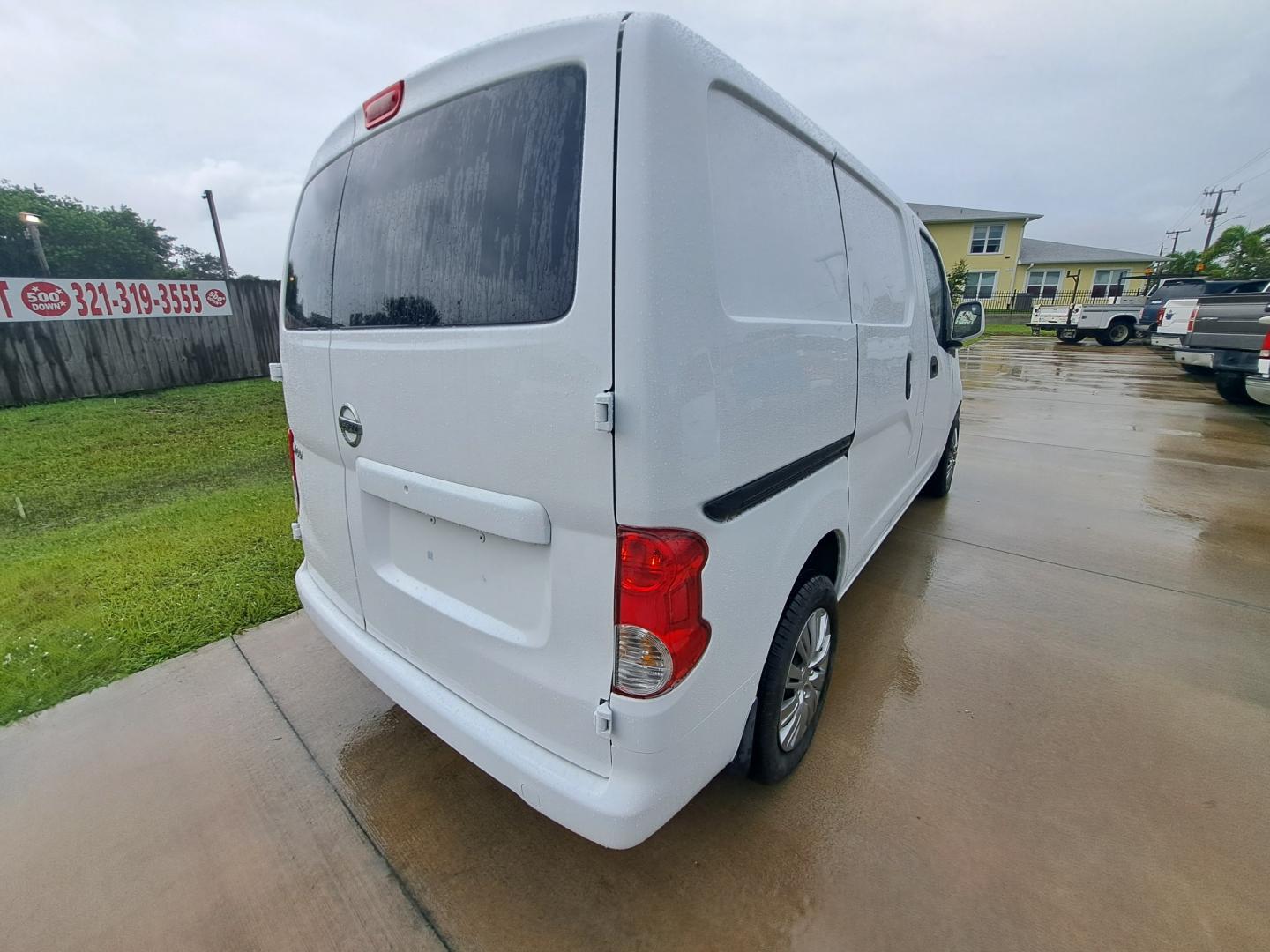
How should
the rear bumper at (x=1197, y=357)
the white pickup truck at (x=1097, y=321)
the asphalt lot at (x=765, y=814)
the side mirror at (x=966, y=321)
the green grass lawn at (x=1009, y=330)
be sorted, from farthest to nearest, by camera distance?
the green grass lawn at (x=1009, y=330)
the white pickup truck at (x=1097, y=321)
the rear bumper at (x=1197, y=357)
the side mirror at (x=966, y=321)
the asphalt lot at (x=765, y=814)

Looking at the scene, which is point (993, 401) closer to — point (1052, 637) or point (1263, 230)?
point (1052, 637)

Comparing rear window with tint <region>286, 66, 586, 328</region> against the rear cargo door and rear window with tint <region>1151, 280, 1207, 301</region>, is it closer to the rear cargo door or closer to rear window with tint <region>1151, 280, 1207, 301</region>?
the rear cargo door

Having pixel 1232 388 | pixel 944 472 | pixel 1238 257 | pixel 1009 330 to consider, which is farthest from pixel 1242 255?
pixel 944 472

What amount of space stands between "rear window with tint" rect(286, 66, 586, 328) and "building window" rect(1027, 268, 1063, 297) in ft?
156

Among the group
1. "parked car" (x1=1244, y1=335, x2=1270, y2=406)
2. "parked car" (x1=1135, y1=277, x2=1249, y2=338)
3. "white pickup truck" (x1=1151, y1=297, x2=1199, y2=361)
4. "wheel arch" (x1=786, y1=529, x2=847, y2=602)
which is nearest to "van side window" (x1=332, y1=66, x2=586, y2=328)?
"wheel arch" (x1=786, y1=529, x2=847, y2=602)

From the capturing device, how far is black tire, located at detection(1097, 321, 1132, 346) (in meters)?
19.0

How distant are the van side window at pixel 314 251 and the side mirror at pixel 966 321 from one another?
3550 mm

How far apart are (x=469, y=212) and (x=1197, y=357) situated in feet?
39.3

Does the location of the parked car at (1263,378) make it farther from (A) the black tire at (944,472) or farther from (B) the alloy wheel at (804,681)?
(B) the alloy wheel at (804,681)

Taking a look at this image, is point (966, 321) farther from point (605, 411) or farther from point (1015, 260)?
point (1015, 260)

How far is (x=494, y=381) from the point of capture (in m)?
1.29

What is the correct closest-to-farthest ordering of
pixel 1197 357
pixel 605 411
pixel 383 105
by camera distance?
1. pixel 605 411
2. pixel 383 105
3. pixel 1197 357

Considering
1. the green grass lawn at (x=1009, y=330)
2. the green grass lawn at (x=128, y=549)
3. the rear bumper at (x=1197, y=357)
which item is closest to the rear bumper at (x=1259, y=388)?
the rear bumper at (x=1197, y=357)

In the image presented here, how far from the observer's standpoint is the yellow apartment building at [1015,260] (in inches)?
1304
